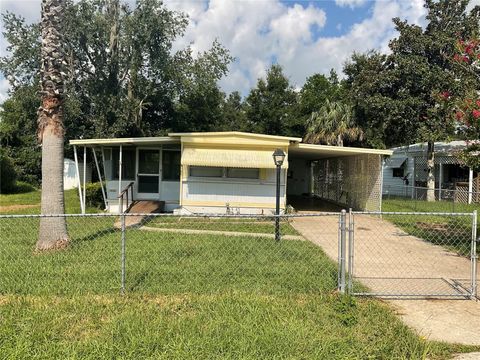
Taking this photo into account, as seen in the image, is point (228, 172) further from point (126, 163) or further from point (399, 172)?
point (399, 172)

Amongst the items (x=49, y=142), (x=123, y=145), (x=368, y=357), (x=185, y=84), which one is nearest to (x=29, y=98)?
(x=185, y=84)

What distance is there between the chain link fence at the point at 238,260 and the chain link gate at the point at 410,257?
2 cm

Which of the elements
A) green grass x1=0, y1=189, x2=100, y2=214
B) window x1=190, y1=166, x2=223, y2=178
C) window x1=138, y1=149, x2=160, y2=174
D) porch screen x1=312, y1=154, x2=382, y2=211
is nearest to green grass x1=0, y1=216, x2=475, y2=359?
window x1=190, y1=166, x2=223, y2=178

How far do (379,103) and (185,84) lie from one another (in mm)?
12025

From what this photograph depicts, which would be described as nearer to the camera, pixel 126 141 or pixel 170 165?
pixel 126 141

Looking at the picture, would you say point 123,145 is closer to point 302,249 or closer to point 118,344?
point 302,249

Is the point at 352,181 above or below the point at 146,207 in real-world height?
A: above

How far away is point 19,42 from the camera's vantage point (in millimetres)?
23891

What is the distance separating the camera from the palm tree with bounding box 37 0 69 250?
25.9 feet

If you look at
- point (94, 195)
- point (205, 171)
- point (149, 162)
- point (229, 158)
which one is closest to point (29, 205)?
point (94, 195)

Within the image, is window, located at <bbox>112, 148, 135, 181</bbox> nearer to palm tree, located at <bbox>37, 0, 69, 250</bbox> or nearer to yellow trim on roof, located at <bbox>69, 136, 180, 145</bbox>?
yellow trim on roof, located at <bbox>69, 136, 180, 145</bbox>

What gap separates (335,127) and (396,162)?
6020 millimetres

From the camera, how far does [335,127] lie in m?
27.0

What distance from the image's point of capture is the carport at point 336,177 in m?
14.5
